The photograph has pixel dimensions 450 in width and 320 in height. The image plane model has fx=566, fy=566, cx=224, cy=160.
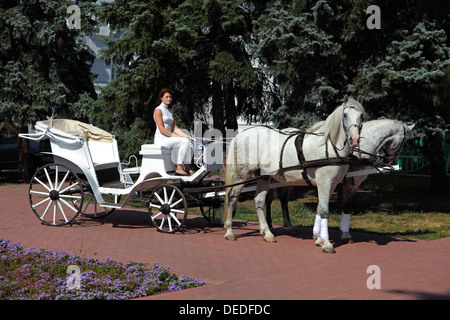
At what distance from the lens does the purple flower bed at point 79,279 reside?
6.39 meters

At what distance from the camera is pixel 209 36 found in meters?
17.5

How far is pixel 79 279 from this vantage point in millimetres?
6793

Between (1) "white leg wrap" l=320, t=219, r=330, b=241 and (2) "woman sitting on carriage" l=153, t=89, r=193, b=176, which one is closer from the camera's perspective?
(1) "white leg wrap" l=320, t=219, r=330, b=241

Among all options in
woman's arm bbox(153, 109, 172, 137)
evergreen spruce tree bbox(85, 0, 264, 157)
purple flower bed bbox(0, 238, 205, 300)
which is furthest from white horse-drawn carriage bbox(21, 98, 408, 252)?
evergreen spruce tree bbox(85, 0, 264, 157)

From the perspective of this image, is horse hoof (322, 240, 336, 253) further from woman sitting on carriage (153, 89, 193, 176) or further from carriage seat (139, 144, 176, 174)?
carriage seat (139, 144, 176, 174)

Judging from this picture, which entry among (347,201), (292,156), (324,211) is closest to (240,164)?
(292,156)

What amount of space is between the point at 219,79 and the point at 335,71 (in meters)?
3.40

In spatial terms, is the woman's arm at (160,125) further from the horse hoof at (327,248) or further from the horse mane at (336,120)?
the horse hoof at (327,248)

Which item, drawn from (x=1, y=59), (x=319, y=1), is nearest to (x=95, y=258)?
→ (x=319, y=1)

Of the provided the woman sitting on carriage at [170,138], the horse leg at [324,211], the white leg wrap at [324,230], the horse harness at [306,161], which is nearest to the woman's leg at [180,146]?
the woman sitting on carriage at [170,138]

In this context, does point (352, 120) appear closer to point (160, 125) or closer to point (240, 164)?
point (240, 164)

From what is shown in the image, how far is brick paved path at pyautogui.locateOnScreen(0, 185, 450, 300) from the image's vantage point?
6.70 metres

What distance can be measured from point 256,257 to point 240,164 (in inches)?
86.7
